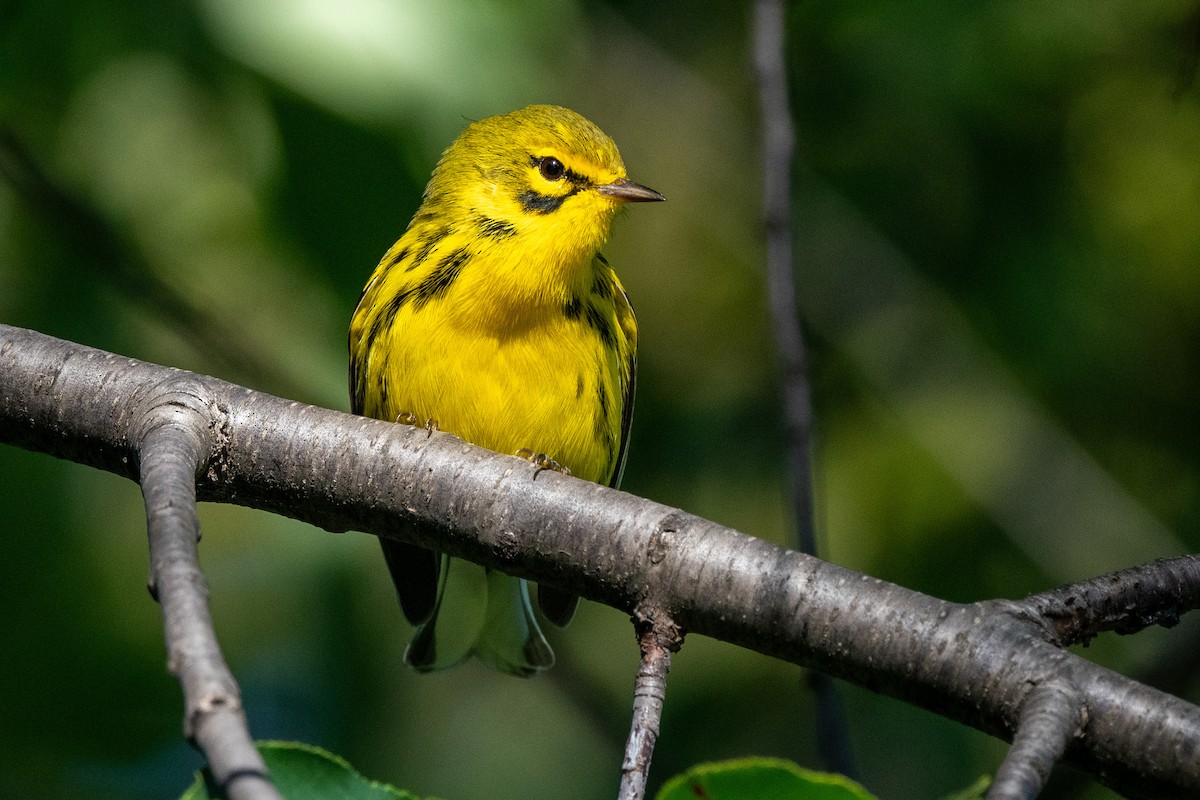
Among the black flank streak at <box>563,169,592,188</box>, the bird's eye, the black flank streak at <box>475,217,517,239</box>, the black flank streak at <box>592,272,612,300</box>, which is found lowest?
the black flank streak at <box>592,272,612,300</box>

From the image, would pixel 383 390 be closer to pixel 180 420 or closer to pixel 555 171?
pixel 555 171

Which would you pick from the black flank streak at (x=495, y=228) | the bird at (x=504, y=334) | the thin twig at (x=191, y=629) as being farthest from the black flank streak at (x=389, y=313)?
the thin twig at (x=191, y=629)

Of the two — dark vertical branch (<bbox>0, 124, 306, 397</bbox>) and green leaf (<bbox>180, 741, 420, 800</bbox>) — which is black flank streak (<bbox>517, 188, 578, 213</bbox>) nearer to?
dark vertical branch (<bbox>0, 124, 306, 397</bbox>)

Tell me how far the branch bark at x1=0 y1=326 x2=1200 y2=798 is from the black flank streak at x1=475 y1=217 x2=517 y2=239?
1272 millimetres

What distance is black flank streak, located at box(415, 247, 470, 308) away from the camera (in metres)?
3.74

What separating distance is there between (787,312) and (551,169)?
103 cm

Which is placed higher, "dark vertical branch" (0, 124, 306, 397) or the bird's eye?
the bird's eye

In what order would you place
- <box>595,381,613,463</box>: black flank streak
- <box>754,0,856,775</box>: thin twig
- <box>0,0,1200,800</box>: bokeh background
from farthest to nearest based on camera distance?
<box>595,381,613,463</box>: black flank streak < <box>0,0,1200,800</box>: bokeh background < <box>754,0,856,775</box>: thin twig

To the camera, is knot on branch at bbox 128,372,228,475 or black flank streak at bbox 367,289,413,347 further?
black flank streak at bbox 367,289,413,347

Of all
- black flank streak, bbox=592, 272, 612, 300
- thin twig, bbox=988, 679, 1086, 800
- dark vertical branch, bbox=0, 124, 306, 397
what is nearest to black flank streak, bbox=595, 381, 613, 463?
black flank streak, bbox=592, 272, 612, 300

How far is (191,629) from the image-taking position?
1.59 m

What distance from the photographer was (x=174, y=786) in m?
3.80

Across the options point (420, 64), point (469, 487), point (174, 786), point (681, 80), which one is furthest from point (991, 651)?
point (681, 80)

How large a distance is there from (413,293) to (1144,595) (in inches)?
89.3
